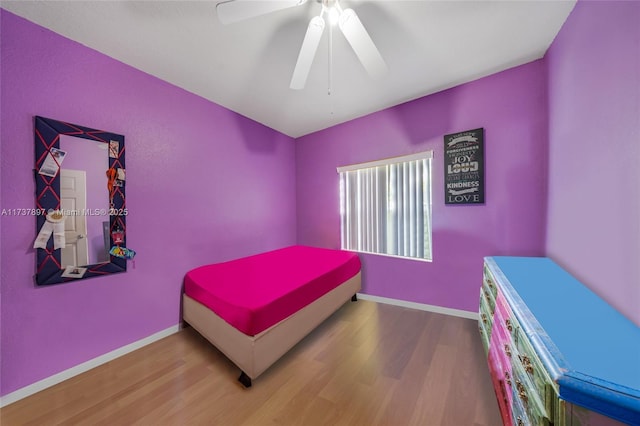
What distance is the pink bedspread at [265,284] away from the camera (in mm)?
1498

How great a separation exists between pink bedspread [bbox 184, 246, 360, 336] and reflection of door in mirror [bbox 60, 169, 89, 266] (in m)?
0.81

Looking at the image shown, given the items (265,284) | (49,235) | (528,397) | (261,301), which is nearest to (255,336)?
(261,301)

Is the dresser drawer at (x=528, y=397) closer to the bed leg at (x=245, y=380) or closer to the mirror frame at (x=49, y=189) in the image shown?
the bed leg at (x=245, y=380)

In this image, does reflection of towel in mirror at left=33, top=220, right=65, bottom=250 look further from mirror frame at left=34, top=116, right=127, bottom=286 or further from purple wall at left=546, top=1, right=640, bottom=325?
purple wall at left=546, top=1, right=640, bottom=325

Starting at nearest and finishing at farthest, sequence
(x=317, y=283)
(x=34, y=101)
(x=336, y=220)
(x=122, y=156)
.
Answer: (x=34, y=101) < (x=122, y=156) < (x=317, y=283) < (x=336, y=220)

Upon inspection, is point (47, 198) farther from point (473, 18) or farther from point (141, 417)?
point (473, 18)

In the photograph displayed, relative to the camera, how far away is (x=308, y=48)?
4.56ft

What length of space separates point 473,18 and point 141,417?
3325 mm

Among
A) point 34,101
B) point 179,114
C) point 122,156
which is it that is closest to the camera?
point 34,101

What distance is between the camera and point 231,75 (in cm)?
203

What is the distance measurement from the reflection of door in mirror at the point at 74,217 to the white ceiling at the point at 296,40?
103 cm

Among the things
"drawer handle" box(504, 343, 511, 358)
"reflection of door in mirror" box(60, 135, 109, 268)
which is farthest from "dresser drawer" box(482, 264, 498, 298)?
"reflection of door in mirror" box(60, 135, 109, 268)

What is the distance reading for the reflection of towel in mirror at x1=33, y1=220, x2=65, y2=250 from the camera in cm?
145

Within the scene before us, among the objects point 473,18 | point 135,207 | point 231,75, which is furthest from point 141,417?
point 473,18
